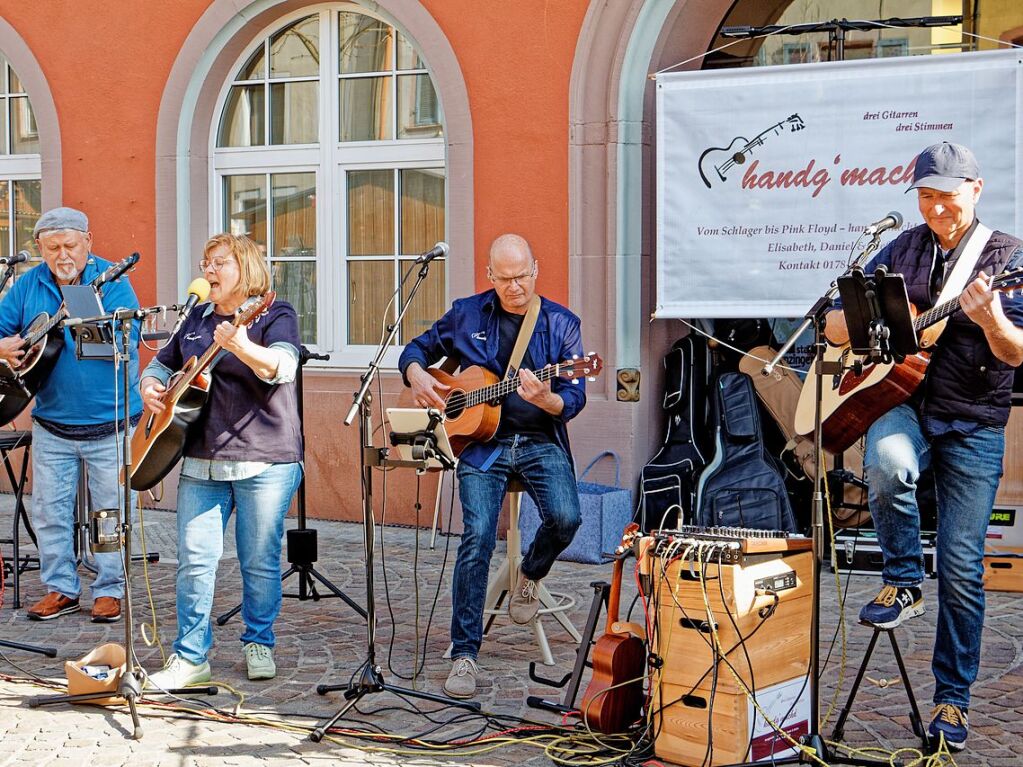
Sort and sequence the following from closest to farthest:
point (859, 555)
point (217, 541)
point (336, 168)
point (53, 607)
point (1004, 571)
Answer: point (217, 541), point (53, 607), point (1004, 571), point (859, 555), point (336, 168)

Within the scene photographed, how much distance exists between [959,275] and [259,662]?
3196 mm

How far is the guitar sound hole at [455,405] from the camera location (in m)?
5.71

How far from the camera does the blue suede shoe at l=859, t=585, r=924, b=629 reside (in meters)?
4.47

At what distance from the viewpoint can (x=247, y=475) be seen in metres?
5.39

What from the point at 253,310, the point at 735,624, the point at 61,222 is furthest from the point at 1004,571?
the point at 61,222

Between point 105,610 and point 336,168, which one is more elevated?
point 336,168

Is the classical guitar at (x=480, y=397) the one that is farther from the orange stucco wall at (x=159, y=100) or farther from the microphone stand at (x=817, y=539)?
the orange stucco wall at (x=159, y=100)

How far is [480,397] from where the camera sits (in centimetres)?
565

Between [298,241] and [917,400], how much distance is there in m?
5.91

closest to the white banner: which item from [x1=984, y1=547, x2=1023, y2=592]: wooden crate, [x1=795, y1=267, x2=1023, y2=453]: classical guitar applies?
[x1=984, y1=547, x2=1023, y2=592]: wooden crate

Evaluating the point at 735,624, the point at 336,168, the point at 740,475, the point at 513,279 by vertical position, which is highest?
the point at 336,168

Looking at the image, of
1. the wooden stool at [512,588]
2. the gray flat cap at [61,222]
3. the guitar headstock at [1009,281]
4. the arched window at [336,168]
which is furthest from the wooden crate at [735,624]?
the arched window at [336,168]

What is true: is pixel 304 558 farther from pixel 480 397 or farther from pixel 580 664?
pixel 580 664

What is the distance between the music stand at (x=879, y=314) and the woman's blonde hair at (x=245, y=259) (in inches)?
96.6
